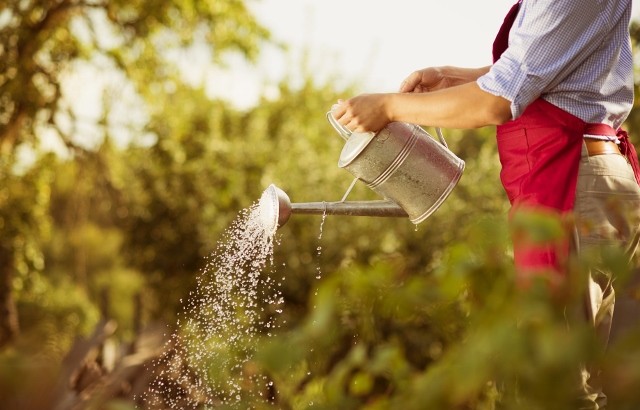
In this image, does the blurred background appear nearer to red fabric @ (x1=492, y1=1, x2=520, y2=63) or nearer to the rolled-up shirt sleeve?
red fabric @ (x1=492, y1=1, x2=520, y2=63)

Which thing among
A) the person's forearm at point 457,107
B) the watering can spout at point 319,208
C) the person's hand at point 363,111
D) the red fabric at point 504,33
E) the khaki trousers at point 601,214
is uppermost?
the red fabric at point 504,33

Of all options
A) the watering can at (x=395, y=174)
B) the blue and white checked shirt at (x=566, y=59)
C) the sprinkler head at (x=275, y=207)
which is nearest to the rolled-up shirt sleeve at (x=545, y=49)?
the blue and white checked shirt at (x=566, y=59)

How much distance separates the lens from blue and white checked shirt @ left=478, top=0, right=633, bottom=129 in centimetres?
186

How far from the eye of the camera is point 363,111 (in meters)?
2.15

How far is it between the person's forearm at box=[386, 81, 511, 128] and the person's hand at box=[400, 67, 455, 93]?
16.5 inches

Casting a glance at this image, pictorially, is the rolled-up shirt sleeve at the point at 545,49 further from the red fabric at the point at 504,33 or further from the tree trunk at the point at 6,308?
the tree trunk at the point at 6,308

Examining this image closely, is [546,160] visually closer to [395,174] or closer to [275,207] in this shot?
[395,174]

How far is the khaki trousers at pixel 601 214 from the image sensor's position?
1.86m

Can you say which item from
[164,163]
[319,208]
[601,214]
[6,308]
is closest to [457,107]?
[601,214]

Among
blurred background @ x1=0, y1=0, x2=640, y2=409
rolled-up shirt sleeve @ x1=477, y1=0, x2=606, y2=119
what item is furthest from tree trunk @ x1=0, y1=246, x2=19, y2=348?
rolled-up shirt sleeve @ x1=477, y1=0, x2=606, y2=119

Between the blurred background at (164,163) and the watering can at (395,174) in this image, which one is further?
the blurred background at (164,163)

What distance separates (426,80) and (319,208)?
0.45 metres

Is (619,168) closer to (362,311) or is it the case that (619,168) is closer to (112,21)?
(362,311)

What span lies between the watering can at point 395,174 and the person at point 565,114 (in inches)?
15.4
